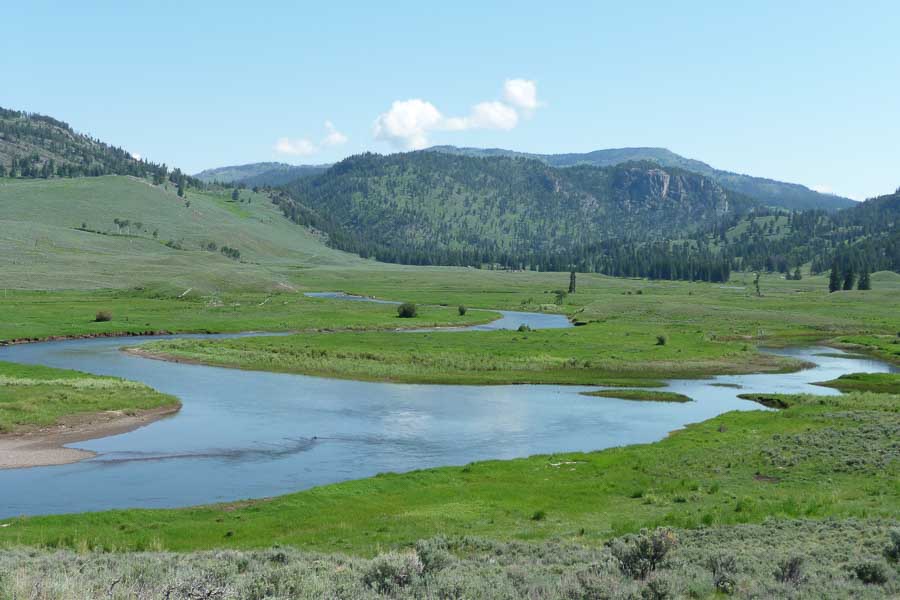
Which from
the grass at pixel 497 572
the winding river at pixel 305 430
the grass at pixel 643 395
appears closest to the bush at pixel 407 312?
the winding river at pixel 305 430

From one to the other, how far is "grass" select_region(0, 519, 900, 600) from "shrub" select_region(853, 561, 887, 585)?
3cm

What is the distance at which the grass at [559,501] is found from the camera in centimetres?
2695

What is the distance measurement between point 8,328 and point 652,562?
9206 centimetres

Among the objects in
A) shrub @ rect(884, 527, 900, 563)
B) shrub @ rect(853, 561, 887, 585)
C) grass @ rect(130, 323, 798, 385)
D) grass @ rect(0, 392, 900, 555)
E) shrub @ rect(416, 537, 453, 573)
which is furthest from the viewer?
grass @ rect(130, 323, 798, 385)

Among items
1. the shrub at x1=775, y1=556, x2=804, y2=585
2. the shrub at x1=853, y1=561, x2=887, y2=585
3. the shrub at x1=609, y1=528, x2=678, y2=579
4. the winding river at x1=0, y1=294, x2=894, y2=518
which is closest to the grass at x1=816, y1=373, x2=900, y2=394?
the winding river at x1=0, y1=294, x2=894, y2=518

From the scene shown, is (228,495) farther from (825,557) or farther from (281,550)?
(825,557)

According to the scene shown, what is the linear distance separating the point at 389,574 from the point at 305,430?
31418 millimetres

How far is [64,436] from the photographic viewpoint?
45062mm

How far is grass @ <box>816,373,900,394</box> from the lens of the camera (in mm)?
66925

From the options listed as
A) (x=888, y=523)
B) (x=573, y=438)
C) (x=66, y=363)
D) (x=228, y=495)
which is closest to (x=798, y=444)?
(x=573, y=438)

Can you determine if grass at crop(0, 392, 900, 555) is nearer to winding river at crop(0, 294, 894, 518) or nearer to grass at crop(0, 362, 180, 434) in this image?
winding river at crop(0, 294, 894, 518)

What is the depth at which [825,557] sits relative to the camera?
20.0m

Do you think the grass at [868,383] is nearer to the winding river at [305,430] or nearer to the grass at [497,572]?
the winding river at [305,430]

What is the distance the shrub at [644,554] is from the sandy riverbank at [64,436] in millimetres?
31917
